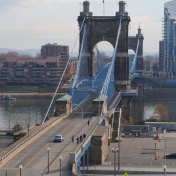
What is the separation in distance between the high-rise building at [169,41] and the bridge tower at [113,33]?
8865 cm

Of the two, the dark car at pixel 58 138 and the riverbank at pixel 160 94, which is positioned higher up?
the riverbank at pixel 160 94

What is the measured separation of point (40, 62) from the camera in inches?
5487

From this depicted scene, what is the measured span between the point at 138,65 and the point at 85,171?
9407cm

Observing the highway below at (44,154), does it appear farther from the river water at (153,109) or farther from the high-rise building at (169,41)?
the high-rise building at (169,41)

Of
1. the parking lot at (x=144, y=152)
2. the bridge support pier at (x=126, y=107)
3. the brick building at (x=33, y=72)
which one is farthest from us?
the brick building at (x=33, y=72)

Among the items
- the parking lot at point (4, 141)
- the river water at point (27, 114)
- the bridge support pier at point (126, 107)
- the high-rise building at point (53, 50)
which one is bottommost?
the parking lot at point (4, 141)

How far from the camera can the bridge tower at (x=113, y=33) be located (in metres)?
68.4

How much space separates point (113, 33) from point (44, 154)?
38.9 meters

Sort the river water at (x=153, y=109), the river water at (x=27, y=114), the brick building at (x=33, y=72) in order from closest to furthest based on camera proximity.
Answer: the river water at (x=27, y=114), the river water at (x=153, y=109), the brick building at (x=33, y=72)

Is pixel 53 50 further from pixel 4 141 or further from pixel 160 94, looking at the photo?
pixel 4 141

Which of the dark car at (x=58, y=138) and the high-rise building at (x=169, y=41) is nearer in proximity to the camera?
the dark car at (x=58, y=138)

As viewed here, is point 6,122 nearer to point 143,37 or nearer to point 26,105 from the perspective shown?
point 26,105

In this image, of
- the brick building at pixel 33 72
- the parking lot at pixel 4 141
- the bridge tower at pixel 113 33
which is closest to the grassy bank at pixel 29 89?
the brick building at pixel 33 72

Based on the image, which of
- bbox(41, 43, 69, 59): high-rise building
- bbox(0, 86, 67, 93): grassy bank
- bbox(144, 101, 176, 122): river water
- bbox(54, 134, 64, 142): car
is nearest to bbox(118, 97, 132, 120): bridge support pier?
bbox(144, 101, 176, 122): river water
